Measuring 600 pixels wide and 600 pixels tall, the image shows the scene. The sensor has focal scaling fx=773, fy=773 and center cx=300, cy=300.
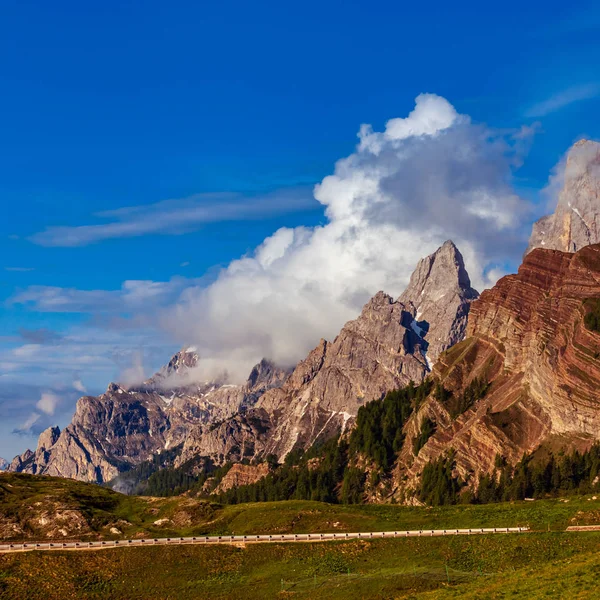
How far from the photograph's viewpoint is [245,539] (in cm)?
12425

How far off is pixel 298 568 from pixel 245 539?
1901cm

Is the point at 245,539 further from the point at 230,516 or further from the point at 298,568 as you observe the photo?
the point at 230,516

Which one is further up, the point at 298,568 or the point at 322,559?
the point at 322,559

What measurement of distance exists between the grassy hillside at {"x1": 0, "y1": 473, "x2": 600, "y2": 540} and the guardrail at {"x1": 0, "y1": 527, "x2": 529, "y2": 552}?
6468 mm

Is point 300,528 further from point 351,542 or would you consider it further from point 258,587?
point 258,587

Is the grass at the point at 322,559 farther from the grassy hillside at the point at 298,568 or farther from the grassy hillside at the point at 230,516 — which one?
the grassy hillside at the point at 230,516

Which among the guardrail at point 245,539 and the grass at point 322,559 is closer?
A: the grass at point 322,559

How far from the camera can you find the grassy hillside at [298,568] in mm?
92938

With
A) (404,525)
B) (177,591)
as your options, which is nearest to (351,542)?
(404,525)

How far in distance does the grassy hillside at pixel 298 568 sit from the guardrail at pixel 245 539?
3.25 m

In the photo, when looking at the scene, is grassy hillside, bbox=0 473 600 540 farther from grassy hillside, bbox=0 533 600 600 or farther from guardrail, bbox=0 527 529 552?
grassy hillside, bbox=0 533 600 600

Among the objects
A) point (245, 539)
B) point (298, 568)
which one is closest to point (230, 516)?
point (245, 539)

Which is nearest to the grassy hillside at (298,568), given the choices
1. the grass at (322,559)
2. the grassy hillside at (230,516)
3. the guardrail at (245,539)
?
the grass at (322,559)

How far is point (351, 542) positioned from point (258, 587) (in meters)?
19.9
